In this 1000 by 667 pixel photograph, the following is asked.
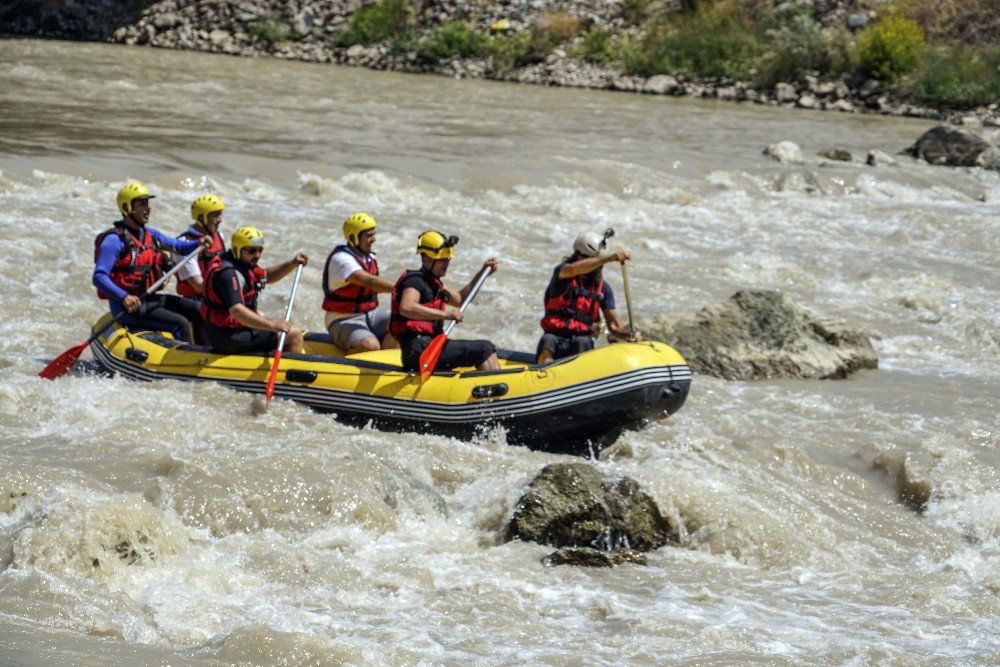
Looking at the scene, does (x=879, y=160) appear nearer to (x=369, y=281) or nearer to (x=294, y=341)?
(x=369, y=281)

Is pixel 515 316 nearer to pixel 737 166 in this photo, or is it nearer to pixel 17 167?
pixel 17 167

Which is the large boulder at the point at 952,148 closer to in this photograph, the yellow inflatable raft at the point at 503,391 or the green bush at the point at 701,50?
the green bush at the point at 701,50

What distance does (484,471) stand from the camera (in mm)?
7070

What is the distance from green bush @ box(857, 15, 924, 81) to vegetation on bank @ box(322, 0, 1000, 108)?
0.8 inches

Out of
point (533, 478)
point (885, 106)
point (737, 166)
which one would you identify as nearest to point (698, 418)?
point (533, 478)

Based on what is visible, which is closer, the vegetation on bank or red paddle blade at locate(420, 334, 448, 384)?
red paddle blade at locate(420, 334, 448, 384)

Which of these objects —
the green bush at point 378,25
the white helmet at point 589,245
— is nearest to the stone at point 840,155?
the white helmet at point 589,245

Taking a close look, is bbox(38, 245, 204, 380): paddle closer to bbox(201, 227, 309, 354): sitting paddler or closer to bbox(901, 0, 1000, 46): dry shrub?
bbox(201, 227, 309, 354): sitting paddler

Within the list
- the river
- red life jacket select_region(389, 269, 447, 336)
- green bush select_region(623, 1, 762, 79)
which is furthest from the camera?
green bush select_region(623, 1, 762, 79)

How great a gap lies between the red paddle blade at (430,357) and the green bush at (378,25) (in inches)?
934

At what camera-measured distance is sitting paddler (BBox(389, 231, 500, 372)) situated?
294 inches

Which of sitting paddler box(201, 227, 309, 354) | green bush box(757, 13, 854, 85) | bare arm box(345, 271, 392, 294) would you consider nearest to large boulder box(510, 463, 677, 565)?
bare arm box(345, 271, 392, 294)

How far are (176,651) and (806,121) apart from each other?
2055cm

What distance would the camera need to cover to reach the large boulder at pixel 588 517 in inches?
245
